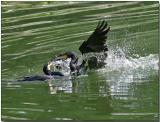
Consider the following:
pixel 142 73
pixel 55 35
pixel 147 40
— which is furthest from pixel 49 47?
pixel 142 73

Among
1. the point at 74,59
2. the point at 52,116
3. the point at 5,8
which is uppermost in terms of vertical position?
the point at 5,8

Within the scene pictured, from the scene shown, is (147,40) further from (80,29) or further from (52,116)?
(52,116)

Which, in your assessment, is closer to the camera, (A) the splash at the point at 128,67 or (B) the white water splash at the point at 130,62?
(A) the splash at the point at 128,67

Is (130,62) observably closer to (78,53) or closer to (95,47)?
(95,47)

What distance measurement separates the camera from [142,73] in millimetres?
11531

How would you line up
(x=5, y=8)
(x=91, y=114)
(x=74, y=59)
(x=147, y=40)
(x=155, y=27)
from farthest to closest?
1. (x=5, y=8)
2. (x=155, y=27)
3. (x=147, y=40)
4. (x=74, y=59)
5. (x=91, y=114)

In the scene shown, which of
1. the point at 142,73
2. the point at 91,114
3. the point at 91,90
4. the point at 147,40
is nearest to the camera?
the point at 91,114

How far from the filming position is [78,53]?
13617 millimetres

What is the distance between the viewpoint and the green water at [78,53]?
957cm

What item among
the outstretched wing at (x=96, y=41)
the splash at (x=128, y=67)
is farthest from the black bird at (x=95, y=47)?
the splash at (x=128, y=67)

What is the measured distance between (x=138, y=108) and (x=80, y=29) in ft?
20.1

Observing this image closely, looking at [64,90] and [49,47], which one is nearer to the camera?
[64,90]

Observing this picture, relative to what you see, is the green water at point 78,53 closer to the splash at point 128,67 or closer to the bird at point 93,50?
the splash at point 128,67

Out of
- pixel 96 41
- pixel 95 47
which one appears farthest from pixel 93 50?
pixel 96 41
